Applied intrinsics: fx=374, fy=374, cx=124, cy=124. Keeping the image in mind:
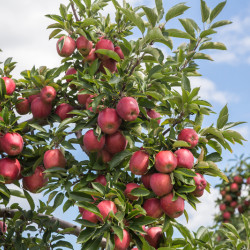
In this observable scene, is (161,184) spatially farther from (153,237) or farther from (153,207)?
(153,237)

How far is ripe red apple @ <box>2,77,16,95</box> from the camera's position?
2922 millimetres

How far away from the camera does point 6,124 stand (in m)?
2.62

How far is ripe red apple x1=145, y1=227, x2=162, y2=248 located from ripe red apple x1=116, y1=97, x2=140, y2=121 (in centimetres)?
73

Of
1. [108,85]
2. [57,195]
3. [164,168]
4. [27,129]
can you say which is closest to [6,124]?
[27,129]

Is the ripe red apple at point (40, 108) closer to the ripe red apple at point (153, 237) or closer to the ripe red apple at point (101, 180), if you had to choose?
the ripe red apple at point (101, 180)

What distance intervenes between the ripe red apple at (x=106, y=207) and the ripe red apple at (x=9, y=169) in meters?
0.88

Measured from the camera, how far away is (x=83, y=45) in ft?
9.01

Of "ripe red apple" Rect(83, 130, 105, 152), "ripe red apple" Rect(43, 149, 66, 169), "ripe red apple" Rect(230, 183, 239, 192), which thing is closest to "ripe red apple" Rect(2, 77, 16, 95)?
"ripe red apple" Rect(43, 149, 66, 169)

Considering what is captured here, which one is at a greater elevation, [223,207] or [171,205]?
[171,205]

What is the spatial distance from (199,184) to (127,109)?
61cm

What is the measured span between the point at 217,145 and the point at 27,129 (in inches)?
57.5

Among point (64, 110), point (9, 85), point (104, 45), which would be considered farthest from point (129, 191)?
point (9, 85)

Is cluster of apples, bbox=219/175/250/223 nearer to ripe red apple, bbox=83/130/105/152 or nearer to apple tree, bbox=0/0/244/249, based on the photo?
apple tree, bbox=0/0/244/249

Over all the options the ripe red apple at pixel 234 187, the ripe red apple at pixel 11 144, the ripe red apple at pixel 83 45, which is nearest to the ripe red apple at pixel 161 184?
the ripe red apple at pixel 11 144
